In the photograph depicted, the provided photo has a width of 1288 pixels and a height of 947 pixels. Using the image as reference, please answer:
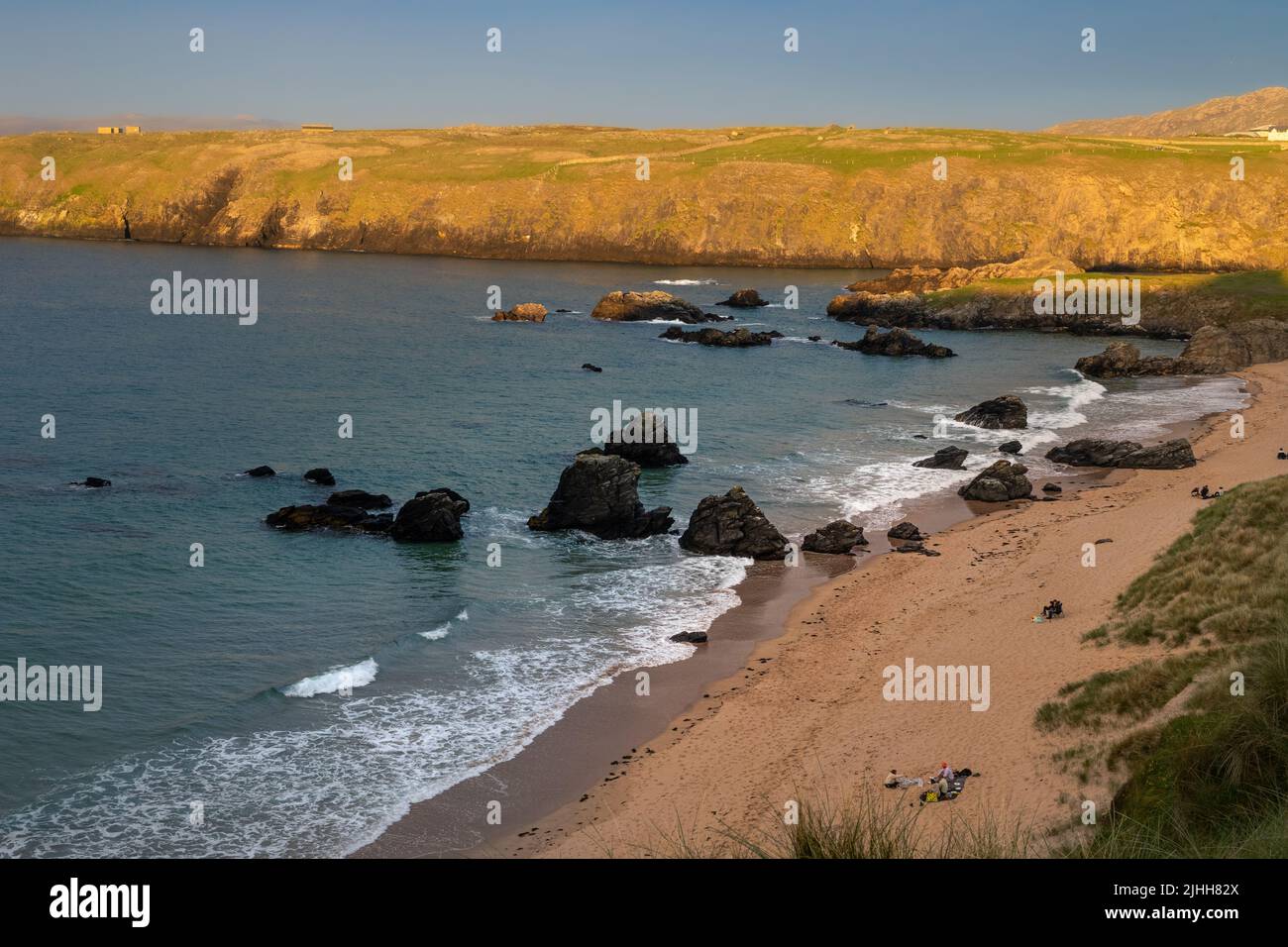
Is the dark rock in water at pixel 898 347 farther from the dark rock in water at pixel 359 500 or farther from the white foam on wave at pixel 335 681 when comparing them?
the white foam on wave at pixel 335 681

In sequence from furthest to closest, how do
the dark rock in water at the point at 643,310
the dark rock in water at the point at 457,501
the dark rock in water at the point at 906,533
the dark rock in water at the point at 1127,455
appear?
1. the dark rock in water at the point at 643,310
2. the dark rock in water at the point at 1127,455
3. the dark rock in water at the point at 457,501
4. the dark rock in water at the point at 906,533

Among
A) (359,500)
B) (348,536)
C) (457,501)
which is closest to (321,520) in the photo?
(348,536)

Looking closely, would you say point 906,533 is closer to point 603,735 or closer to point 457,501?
point 457,501

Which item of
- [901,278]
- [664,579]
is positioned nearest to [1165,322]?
[901,278]

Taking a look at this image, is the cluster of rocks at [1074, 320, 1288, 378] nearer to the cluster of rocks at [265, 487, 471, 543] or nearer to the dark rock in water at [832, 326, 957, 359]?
the dark rock in water at [832, 326, 957, 359]

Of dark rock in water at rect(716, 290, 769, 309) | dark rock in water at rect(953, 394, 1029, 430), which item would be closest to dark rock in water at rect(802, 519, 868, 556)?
dark rock in water at rect(953, 394, 1029, 430)

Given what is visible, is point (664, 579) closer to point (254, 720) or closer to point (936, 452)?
point (254, 720)

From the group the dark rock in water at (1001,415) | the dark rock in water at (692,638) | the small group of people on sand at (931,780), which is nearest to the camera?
the small group of people on sand at (931,780)

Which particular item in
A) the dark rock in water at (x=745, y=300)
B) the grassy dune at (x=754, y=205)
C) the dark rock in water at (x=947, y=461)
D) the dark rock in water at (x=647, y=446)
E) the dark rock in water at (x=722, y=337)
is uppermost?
the grassy dune at (x=754, y=205)

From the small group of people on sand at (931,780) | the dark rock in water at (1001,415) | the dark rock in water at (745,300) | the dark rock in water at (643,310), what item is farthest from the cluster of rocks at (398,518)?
the dark rock in water at (745,300)
